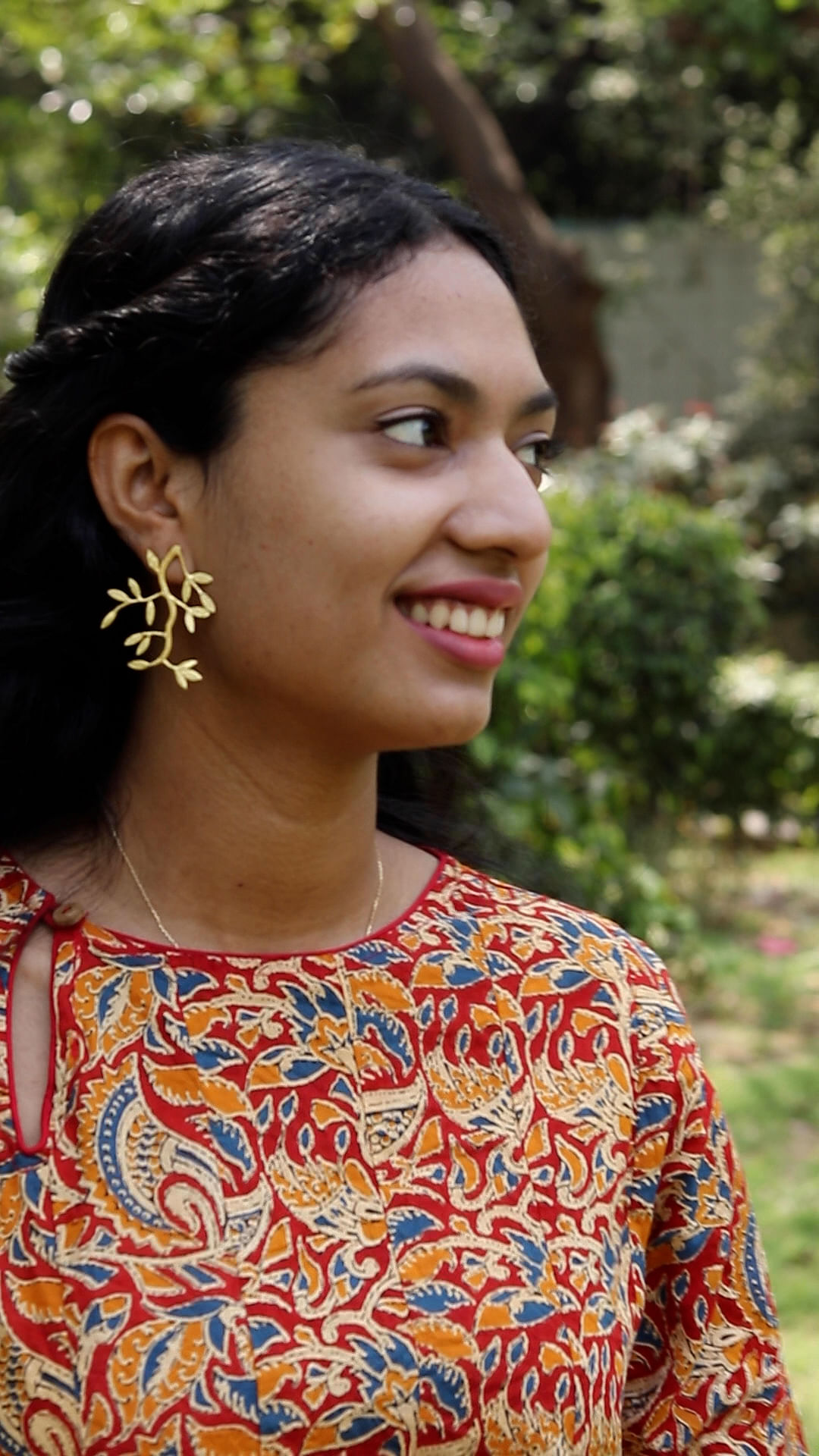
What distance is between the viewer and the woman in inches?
57.8

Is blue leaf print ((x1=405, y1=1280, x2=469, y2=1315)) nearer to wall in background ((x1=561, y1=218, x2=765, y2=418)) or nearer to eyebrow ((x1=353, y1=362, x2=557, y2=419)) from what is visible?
eyebrow ((x1=353, y1=362, x2=557, y2=419))

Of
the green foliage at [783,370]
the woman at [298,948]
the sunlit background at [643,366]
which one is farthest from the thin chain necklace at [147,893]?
the green foliage at [783,370]

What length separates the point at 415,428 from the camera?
1.57 m

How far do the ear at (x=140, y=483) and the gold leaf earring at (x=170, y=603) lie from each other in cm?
2

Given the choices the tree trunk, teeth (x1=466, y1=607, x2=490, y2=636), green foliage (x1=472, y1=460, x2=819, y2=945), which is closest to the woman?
teeth (x1=466, y1=607, x2=490, y2=636)

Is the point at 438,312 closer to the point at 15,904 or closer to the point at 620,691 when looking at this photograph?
the point at 15,904

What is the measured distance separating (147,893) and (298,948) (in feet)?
0.51

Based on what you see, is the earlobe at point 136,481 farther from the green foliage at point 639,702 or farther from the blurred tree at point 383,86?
the green foliage at point 639,702

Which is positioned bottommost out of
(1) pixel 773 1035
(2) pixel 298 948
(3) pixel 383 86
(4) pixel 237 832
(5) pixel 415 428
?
(1) pixel 773 1035

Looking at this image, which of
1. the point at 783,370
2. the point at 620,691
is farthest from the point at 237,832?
the point at 783,370

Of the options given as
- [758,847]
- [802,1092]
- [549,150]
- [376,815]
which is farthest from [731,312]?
[376,815]

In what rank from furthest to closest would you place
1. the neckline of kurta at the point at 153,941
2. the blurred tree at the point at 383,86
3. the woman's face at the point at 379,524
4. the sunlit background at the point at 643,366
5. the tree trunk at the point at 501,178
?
1. the tree trunk at the point at 501,178
2. the blurred tree at the point at 383,86
3. the sunlit background at the point at 643,366
4. the neckline of kurta at the point at 153,941
5. the woman's face at the point at 379,524

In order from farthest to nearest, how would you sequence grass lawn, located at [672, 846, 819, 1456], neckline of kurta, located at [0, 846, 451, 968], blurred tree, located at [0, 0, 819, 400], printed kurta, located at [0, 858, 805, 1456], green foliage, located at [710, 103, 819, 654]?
1. green foliage, located at [710, 103, 819, 654]
2. blurred tree, located at [0, 0, 819, 400]
3. grass lawn, located at [672, 846, 819, 1456]
4. neckline of kurta, located at [0, 846, 451, 968]
5. printed kurta, located at [0, 858, 805, 1456]

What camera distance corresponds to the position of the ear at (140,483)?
163cm
